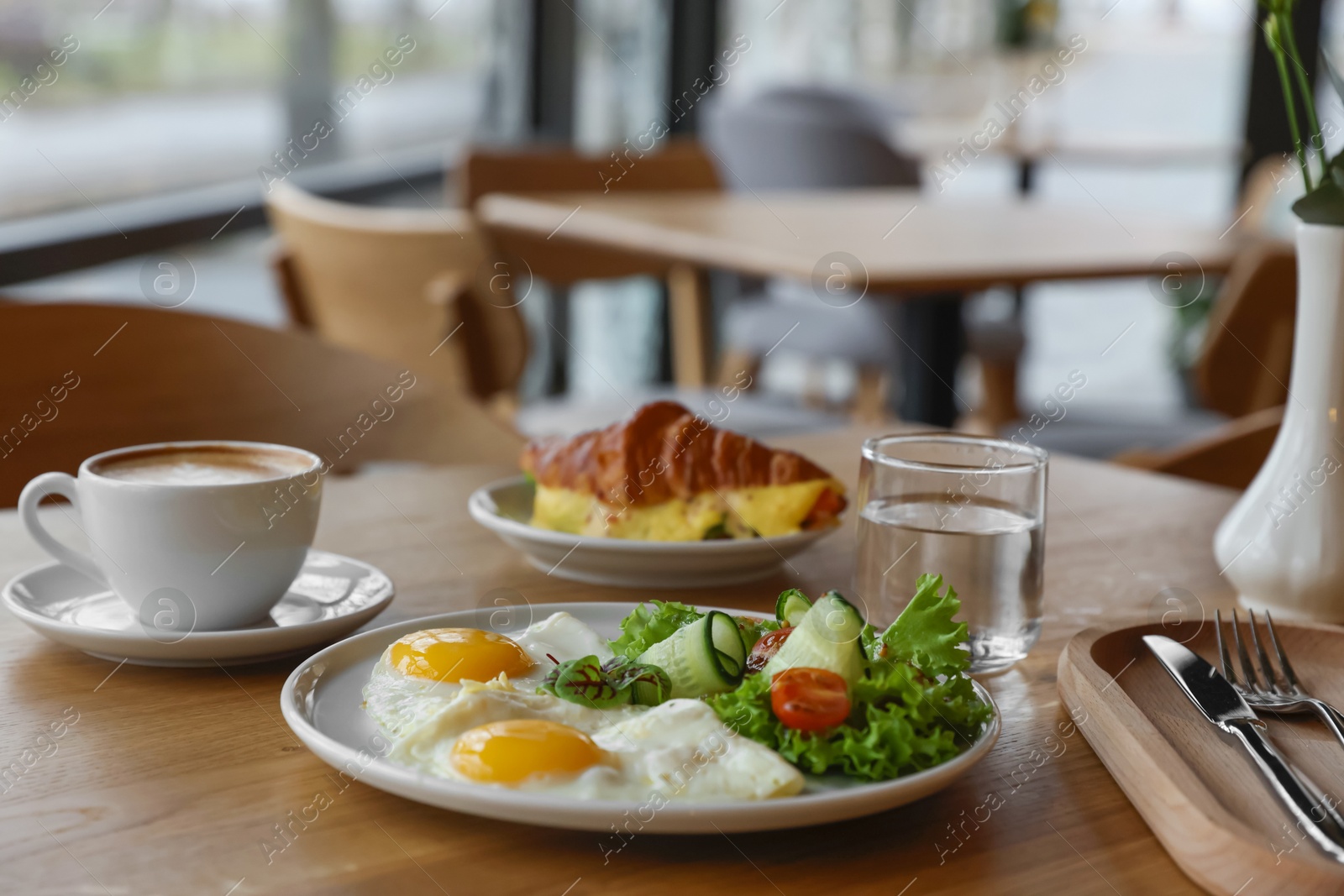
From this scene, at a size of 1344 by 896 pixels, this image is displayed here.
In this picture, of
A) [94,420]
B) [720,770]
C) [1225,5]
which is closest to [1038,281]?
[94,420]

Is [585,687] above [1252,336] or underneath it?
above

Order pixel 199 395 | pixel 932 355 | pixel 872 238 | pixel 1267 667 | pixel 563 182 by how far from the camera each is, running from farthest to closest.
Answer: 1. pixel 563 182
2. pixel 932 355
3. pixel 872 238
4. pixel 199 395
5. pixel 1267 667

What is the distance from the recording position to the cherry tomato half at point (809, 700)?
56 centimetres

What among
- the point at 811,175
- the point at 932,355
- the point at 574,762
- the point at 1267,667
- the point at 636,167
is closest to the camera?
the point at 574,762

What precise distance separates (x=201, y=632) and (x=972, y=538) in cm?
41

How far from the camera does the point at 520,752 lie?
0.53 m

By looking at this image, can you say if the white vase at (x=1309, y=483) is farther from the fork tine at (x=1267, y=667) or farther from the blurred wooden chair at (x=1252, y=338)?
the blurred wooden chair at (x=1252, y=338)

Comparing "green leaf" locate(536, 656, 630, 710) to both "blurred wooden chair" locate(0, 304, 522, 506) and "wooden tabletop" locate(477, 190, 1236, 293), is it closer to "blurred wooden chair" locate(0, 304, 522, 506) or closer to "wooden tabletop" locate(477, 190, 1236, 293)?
"blurred wooden chair" locate(0, 304, 522, 506)

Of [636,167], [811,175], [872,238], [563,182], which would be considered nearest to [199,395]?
[872,238]

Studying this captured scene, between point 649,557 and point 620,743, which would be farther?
point 649,557

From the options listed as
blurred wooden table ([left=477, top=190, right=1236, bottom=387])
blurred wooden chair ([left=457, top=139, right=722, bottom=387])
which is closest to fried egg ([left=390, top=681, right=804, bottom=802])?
blurred wooden table ([left=477, top=190, right=1236, bottom=387])

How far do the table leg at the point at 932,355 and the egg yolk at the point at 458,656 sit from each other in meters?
2.20

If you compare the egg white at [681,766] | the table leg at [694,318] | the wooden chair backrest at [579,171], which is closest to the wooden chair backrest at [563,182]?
the wooden chair backrest at [579,171]

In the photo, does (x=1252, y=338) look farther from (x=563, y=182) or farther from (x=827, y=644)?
(x=827, y=644)
